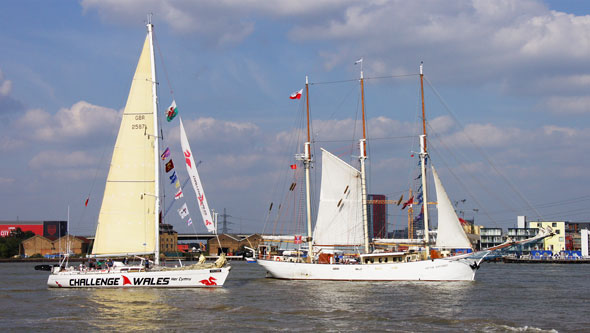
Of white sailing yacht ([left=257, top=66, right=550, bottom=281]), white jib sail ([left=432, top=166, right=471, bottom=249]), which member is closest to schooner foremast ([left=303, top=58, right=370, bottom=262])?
white sailing yacht ([left=257, top=66, right=550, bottom=281])

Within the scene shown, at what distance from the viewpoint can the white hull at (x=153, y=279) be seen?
166 ft

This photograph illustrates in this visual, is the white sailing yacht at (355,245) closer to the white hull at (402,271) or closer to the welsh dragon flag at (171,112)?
the white hull at (402,271)

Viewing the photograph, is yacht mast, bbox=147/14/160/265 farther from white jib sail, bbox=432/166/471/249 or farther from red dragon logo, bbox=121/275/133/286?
white jib sail, bbox=432/166/471/249

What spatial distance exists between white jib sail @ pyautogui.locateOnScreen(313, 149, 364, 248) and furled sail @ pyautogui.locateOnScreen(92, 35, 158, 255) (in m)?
25.4

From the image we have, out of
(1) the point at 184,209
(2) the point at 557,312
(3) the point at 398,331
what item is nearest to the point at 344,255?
(1) the point at 184,209

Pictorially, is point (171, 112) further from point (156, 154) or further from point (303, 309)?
point (303, 309)

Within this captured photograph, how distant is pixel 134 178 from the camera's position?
5266cm

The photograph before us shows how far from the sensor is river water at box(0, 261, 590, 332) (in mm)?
35812

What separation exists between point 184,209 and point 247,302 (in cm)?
996

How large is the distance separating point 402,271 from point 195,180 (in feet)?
79.5

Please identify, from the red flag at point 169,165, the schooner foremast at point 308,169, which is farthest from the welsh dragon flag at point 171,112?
the schooner foremast at point 308,169

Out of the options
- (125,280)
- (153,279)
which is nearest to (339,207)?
(153,279)

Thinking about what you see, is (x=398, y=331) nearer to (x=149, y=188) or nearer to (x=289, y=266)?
(x=149, y=188)

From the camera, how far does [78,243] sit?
182 m
